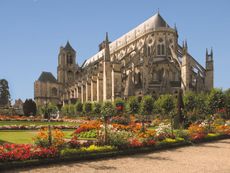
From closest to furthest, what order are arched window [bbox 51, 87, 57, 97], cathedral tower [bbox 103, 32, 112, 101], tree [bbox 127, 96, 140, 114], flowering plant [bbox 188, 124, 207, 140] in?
flowering plant [bbox 188, 124, 207, 140] < tree [bbox 127, 96, 140, 114] < cathedral tower [bbox 103, 32, 112, 101] < arched window [bbox 51, 87, 57, 97]

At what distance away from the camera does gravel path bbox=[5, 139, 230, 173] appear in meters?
9.40

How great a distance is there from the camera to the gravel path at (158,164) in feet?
30.8

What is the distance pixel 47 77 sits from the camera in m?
92.0

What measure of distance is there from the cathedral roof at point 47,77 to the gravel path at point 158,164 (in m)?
81.6

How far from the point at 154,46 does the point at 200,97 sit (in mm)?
21302

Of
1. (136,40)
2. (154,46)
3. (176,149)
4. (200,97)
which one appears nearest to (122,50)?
(136,40)

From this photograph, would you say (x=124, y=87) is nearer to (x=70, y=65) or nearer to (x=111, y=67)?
(x=111, y=67)

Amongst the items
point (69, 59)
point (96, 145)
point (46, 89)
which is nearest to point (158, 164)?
point (96, 145)

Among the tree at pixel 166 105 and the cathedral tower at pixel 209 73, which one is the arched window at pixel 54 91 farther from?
the tree at pixel 166 105

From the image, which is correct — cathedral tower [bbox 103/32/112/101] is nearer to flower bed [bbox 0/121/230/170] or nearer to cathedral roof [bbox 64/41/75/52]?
flower bed [bbox 0/121/230/170]

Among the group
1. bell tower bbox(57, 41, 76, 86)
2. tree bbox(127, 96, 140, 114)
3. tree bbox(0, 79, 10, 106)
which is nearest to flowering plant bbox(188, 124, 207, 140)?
tree bbox(127, 96, 140, 114)

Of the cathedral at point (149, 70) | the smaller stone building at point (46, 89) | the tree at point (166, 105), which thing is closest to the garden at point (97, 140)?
the tree at point (166, 105)

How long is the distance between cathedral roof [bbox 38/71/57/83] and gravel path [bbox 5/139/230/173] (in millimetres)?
81613

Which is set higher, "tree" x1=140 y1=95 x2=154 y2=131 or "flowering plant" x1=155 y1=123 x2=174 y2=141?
"tree" x1=140 y1=95 x2=154 y2=131
